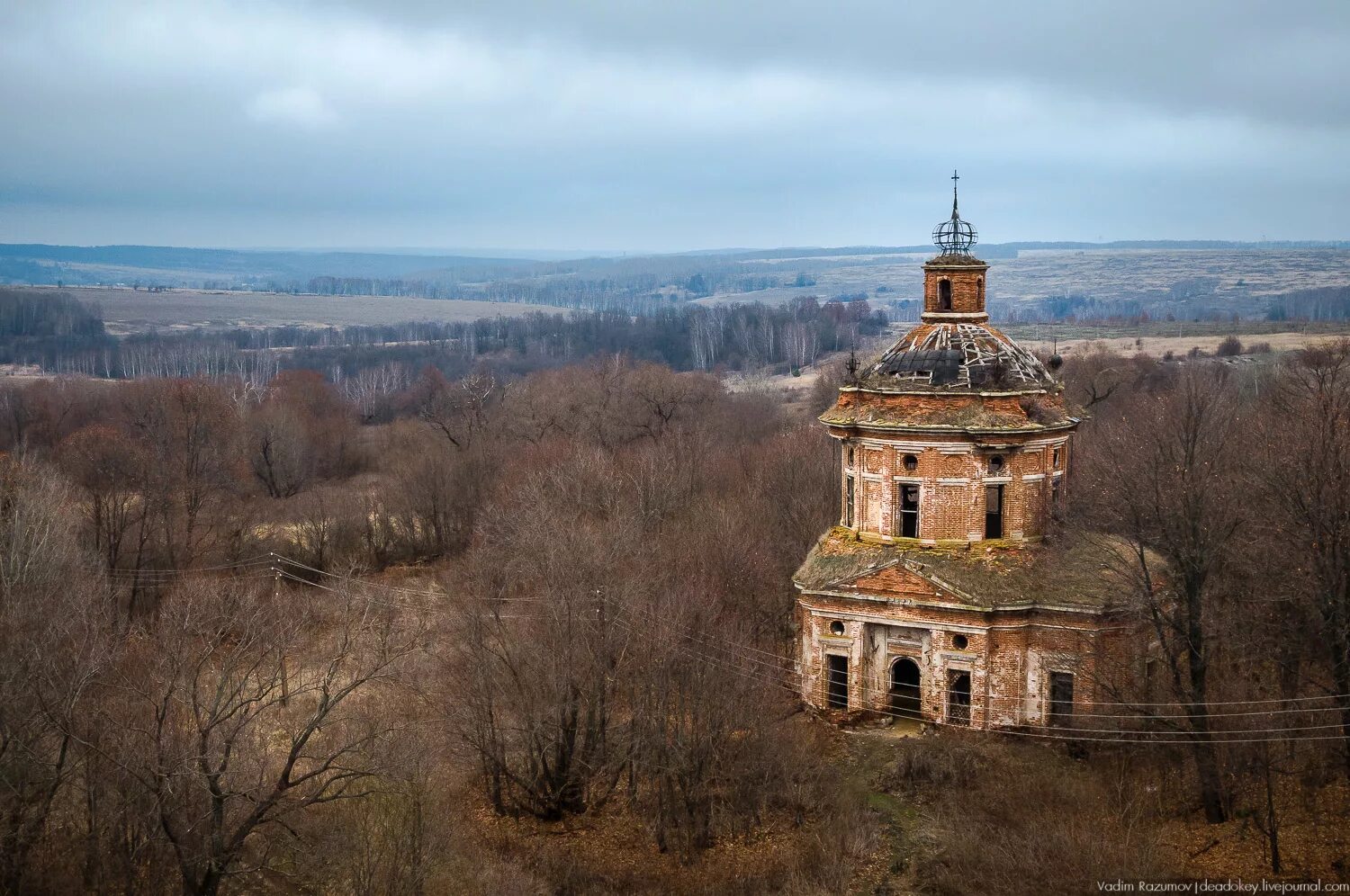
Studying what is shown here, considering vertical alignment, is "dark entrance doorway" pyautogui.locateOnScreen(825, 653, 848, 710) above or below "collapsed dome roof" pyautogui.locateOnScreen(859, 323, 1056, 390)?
below

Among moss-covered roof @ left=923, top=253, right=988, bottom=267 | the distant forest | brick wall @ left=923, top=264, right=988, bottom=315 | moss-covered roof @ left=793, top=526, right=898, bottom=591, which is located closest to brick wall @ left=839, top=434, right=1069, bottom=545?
moss-covered roof @ left=793, top=526, right=898, bottom=591

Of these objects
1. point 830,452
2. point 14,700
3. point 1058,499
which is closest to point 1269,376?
point 830,452

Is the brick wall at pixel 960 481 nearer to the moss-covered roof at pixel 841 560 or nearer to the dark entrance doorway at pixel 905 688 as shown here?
the moss-covered roof at pixel 841 560

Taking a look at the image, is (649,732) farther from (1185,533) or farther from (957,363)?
(957,363)

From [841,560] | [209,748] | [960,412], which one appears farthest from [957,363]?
[209,748]

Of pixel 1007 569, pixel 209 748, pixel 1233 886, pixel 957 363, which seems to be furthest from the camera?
pixel 957 363

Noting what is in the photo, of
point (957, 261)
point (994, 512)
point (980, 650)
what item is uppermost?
point (957, 261)

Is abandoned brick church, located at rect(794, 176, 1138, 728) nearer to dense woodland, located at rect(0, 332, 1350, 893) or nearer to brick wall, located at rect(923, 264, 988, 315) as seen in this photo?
brick wall, located at rect(923, 264, 988, 315)
